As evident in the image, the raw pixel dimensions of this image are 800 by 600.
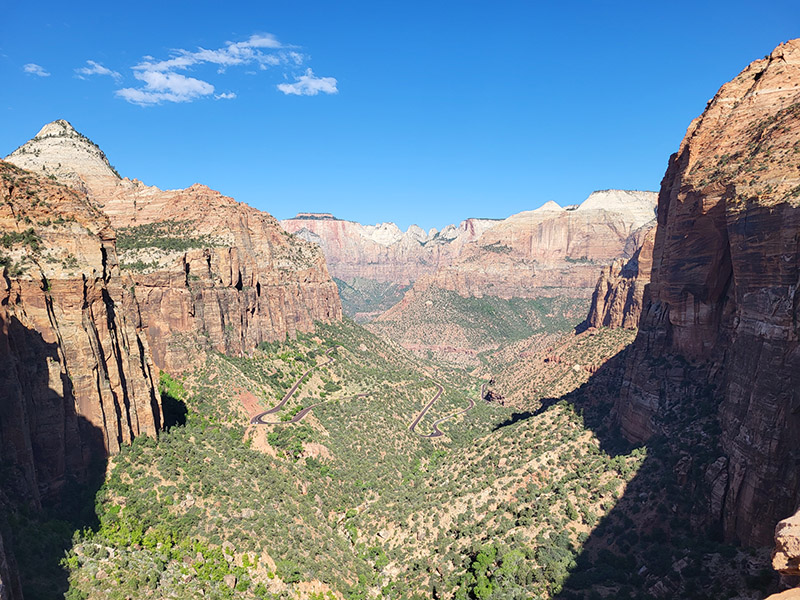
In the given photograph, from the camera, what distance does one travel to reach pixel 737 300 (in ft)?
129

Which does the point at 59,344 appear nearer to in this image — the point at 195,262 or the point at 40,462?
the point at 40,462

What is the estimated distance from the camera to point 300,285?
11362 cm

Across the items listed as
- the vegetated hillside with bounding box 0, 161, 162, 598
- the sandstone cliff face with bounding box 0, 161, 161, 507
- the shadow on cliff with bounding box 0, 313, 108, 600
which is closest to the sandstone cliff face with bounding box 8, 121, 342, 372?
the sandstone cliff face with bounding box 0, 161, 161, 507

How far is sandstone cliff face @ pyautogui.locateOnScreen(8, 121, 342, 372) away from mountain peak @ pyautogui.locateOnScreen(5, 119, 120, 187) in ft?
0.67

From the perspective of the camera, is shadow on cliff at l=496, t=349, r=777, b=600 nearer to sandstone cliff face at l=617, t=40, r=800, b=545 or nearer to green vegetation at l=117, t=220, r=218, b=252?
sandstone cliff face at l=617, t=40, r=800, b=545

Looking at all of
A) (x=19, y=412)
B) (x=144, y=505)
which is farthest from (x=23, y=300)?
(x=144, y=505)

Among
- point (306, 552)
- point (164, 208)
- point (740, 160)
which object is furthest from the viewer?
point (164, 208)

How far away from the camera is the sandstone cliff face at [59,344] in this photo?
3416cm

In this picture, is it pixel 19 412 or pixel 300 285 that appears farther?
pixel 300 285

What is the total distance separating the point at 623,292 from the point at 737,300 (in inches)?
2959

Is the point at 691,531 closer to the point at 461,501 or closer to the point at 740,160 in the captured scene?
the point at 461,501

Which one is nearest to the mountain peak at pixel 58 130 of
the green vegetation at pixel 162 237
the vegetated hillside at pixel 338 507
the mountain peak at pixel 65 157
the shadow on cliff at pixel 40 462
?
the mountain peak at pixel 65 157

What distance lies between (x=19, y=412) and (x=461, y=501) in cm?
4473

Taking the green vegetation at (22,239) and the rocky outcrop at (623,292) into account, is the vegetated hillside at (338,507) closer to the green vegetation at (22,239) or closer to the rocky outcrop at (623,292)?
the green vegetation at (22,239)
